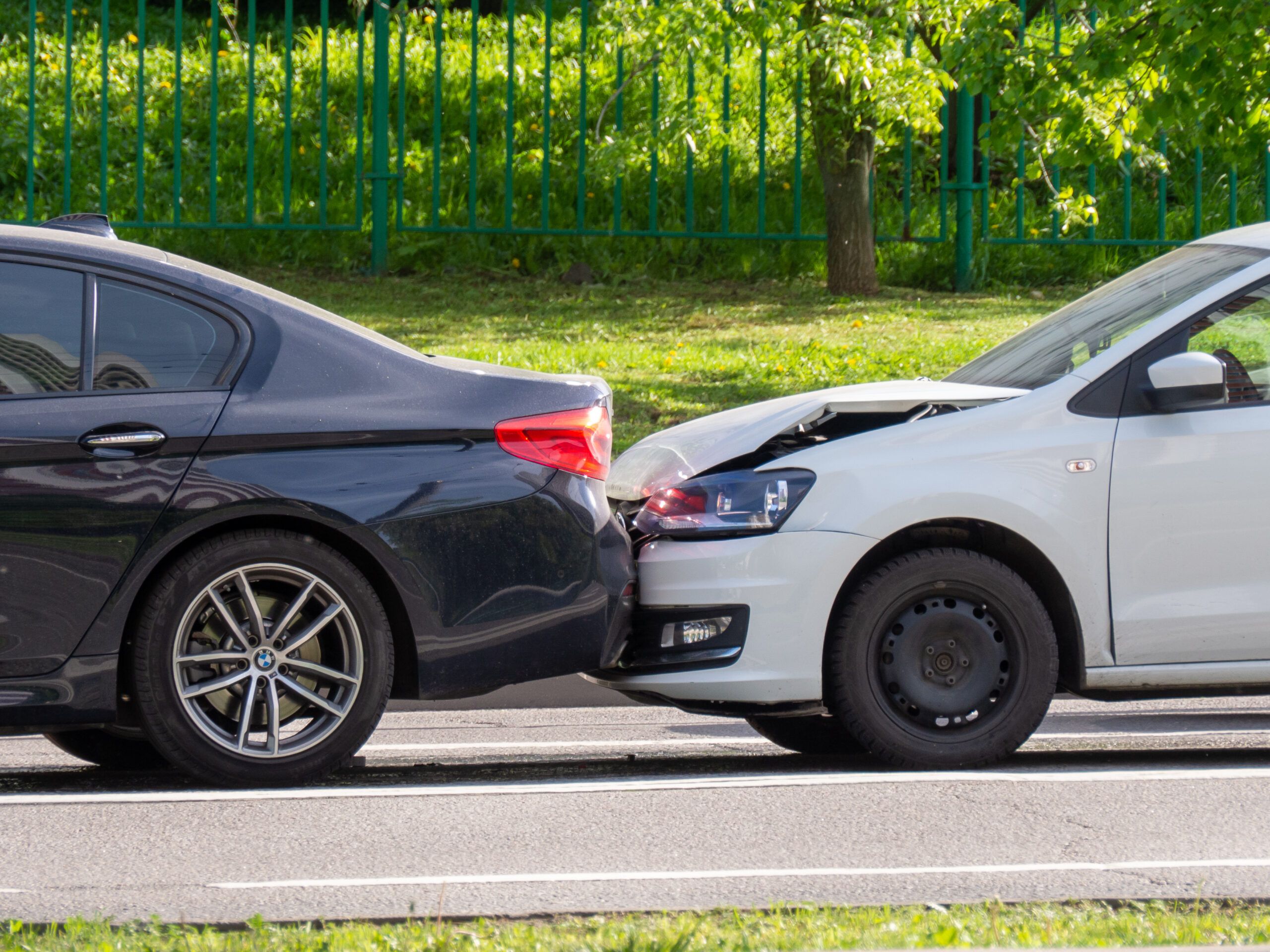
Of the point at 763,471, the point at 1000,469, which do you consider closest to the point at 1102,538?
the point at 1000,469

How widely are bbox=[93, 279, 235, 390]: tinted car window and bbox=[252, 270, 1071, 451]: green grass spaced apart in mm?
4882

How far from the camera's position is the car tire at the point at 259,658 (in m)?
4.90

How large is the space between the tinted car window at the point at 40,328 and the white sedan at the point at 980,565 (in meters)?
1.82

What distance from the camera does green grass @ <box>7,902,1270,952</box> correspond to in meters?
3.52

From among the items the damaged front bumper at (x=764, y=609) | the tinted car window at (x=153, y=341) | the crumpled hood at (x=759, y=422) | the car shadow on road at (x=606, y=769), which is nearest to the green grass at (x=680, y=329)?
the crumpled hood at (x=759, y=422)

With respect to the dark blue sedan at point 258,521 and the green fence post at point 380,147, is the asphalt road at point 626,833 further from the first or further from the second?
the green fence post at point 380,147

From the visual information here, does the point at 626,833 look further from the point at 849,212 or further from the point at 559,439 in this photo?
the point at 849,212

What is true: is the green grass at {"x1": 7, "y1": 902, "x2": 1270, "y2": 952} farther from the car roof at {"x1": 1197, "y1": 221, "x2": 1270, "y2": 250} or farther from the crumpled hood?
the car roof at {"x1": 1197, "y1": 221, "x2": 1270, "y2": 250}

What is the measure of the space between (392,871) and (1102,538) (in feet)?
7.91

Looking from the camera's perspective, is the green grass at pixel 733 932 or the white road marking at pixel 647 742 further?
the white road marking at pixel 647 742

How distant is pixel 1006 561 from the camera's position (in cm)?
546

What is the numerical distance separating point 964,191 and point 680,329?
10.6 ft

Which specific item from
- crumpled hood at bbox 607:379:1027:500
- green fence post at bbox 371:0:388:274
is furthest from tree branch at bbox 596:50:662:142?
crumpled hood at bbox 607:379:1027:500

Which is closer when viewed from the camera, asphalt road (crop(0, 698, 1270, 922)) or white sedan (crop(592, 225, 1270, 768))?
asphalt road (crop(0, 698, 1270, 922))
